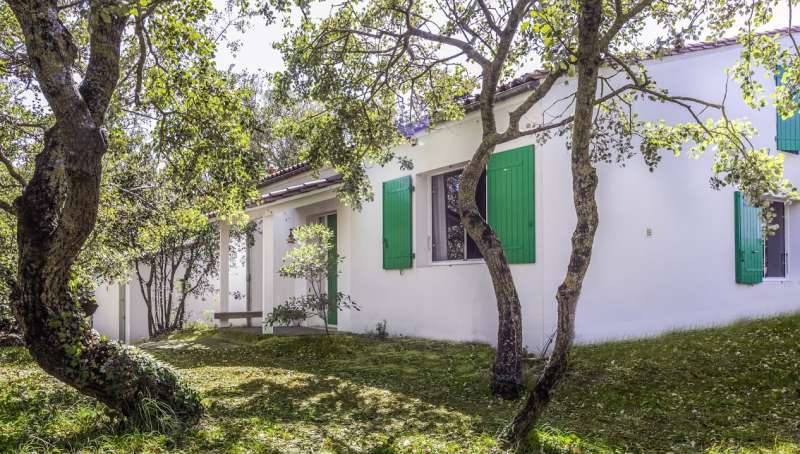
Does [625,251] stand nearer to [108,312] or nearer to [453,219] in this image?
[453,219]

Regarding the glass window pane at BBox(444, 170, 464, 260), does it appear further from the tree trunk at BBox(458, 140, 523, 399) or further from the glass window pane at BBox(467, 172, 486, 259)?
the tree trunk at BBox(458, 140, 523, 399)

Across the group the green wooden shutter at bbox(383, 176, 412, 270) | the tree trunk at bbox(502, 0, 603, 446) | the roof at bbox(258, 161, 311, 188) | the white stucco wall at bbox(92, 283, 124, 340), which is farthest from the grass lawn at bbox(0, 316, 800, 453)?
the white stucco wall at bbox(92, 283, 124, 340)

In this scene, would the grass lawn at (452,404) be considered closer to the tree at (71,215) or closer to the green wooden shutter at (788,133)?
the tree at (71,215)

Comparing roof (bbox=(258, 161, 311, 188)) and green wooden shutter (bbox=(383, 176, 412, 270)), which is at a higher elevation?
roof (bbox=(258, 161, 311, 188))

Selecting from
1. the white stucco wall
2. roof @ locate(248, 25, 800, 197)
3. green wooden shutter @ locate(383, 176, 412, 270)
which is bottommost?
the white stucco wall

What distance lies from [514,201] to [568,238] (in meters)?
0.93

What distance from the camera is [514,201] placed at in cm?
855

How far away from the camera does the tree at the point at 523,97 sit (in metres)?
4.48

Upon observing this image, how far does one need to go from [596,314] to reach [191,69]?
18.1 feet

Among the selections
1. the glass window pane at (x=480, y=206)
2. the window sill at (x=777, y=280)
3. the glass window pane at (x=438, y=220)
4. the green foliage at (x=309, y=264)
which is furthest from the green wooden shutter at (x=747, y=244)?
the green foliage at (x=309, y=264)

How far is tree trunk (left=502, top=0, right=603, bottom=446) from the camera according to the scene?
4391 millimetres

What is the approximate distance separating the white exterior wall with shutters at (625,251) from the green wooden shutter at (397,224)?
152 millimetres

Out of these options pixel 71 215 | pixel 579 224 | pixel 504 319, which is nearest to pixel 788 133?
pixel 504 319

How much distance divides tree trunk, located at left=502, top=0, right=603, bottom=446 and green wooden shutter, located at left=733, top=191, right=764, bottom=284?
6.17m
